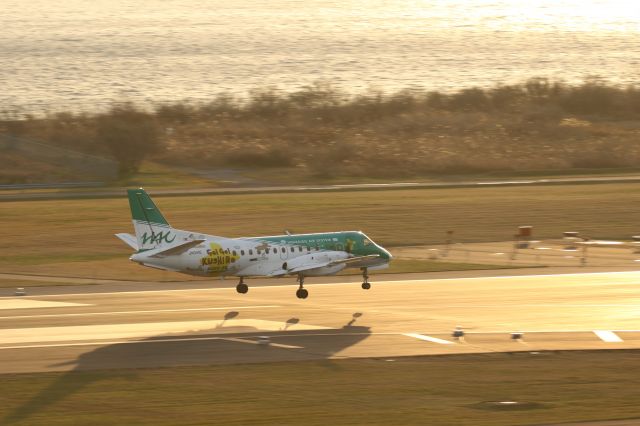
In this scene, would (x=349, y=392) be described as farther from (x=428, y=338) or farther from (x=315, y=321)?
(x=315, y=321)

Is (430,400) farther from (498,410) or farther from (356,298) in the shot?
(356,298)

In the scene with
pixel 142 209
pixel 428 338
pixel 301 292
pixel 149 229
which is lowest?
pixel 428 338

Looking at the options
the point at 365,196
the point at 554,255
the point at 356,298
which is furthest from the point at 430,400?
the point at 365,196

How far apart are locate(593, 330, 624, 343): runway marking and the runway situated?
0.04m

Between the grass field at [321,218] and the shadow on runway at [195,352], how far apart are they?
59.0ft

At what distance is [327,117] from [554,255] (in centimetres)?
8068

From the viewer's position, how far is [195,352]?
4225 centimetres

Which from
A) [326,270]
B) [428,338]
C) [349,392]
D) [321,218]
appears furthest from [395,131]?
[349,392]

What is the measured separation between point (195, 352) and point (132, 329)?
5204 mm

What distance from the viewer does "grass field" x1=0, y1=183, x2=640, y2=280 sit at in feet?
229

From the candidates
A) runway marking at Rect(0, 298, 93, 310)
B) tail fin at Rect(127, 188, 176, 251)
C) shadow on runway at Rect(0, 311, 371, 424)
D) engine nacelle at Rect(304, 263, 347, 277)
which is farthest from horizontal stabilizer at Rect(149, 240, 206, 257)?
engine nacelle at Rect(304, 263, 347, 277)

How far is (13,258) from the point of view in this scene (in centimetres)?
6762

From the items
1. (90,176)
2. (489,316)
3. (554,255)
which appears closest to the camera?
(489,316)

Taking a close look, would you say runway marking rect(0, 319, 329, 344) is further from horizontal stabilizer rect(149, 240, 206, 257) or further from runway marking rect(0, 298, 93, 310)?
runway marking rect(0, 298, 93, 310)
